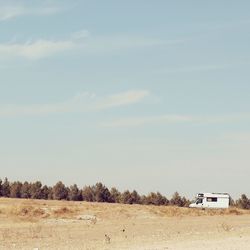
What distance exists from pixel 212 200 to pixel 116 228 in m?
48.4

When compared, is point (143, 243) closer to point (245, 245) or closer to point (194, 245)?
point (194, 245)

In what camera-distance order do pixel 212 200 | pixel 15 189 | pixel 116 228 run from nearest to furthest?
pixel 116 228 → pixel 212 200 → pixel 15 189

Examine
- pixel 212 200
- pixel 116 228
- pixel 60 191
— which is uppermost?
pixel 60 191

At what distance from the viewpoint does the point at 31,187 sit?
121 metres

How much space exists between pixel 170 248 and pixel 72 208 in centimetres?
4506

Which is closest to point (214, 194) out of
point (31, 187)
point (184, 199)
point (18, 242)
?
point (184, 199)

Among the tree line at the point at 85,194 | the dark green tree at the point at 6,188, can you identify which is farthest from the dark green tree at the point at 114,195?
the dark green tree at the point at 6,188

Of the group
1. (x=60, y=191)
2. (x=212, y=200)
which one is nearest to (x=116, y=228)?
(x=212, y=200)

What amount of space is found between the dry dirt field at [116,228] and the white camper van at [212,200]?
8020 millimetres

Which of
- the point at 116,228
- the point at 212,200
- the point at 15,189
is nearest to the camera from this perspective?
the point at 116,228

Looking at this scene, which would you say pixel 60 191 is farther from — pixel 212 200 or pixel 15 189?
pixel 212 200

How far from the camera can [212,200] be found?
91.4m

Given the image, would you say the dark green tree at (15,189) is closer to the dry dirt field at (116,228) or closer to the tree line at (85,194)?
the tree line at (85,194)

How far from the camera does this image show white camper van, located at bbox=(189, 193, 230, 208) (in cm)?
9088
